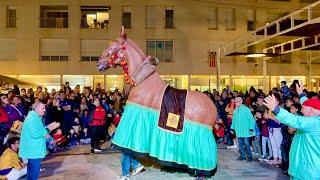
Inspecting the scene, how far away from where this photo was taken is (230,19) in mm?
34250

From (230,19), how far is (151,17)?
264 inches

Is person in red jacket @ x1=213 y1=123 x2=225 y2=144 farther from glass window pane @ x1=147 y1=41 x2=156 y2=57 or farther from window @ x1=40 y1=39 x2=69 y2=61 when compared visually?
window @ x1=40 y1=39 x2=69 y2=61

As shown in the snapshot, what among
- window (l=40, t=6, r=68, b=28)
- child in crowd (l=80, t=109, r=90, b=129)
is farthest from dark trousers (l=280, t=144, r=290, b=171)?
window (l=40, t=6, r=68, b=28)

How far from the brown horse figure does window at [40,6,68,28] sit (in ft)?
83.7

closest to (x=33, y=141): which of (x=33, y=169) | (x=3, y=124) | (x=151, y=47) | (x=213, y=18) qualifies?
(x=33, y=169)

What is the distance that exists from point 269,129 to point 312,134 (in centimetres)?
531

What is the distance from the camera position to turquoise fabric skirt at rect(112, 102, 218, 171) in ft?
25.7

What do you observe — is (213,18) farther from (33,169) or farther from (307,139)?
(307,139)

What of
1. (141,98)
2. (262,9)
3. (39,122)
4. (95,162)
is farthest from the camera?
(262,9)

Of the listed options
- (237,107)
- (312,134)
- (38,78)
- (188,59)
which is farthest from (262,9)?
(312,134)

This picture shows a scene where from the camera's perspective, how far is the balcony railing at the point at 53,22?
32094mm

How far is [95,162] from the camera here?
415 inches

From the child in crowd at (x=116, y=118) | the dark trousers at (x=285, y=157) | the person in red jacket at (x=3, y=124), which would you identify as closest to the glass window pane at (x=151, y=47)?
the child in crowd at (x=116, y=118)

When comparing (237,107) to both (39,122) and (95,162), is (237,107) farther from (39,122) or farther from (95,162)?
(39,122)
